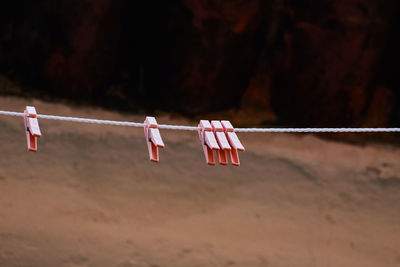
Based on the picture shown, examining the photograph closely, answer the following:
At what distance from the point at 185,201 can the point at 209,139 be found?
1798 millimetres

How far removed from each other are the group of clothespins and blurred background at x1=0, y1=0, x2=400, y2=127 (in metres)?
2.15

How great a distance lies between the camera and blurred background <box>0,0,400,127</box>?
372cm

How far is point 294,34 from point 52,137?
1877 mm

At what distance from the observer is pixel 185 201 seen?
3396 millimetres

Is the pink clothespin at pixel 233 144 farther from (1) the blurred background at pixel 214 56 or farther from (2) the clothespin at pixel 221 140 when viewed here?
(1) the blurred background at pixel 214 56

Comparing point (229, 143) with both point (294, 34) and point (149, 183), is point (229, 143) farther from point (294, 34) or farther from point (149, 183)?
point (294, 34)

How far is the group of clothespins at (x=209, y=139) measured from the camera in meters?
1.59

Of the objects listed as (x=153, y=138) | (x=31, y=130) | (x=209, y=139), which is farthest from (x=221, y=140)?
(x=31, y=130)

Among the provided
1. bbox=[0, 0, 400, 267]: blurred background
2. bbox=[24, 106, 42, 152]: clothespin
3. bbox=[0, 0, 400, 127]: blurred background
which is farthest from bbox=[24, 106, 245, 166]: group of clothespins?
bbox=[0, 0, 400, 127]: blurred background

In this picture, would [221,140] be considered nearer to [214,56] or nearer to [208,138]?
[208,138]

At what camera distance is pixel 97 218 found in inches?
127

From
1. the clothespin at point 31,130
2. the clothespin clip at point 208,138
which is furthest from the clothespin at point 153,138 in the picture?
the clothespin at point 31,130

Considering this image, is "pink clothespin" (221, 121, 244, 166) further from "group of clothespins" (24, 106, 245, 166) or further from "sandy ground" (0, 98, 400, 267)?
"sandy ground" (0, 98, 400, 267)

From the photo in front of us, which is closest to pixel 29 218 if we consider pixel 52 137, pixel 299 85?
pixel 52 137
